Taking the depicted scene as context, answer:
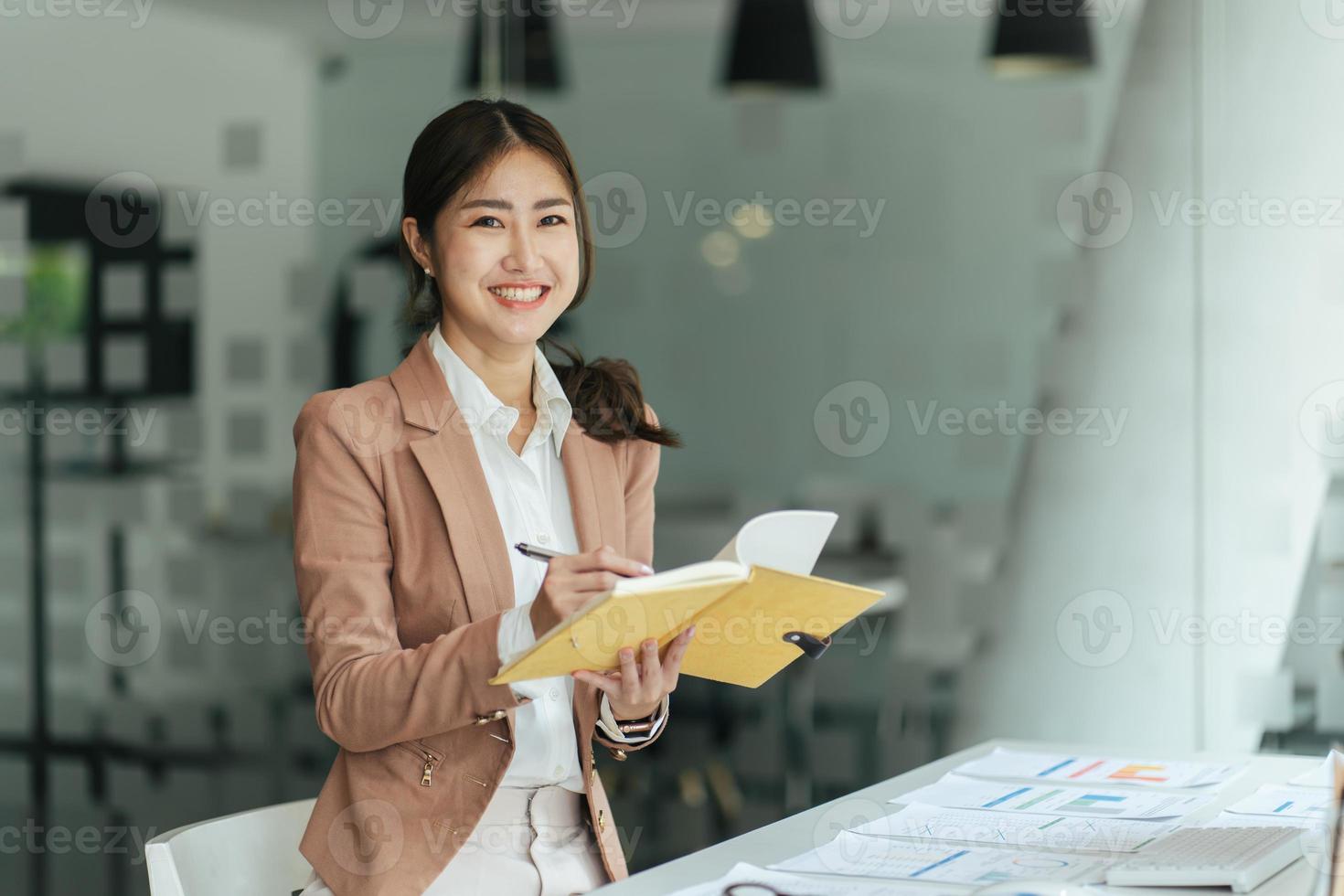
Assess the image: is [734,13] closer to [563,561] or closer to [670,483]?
[670,483]

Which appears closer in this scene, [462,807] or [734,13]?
[462,807]

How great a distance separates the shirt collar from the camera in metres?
1.96

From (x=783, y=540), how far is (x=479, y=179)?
64 cm

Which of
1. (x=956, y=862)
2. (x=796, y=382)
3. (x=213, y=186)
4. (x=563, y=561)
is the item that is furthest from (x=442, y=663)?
(x=213, y=186)

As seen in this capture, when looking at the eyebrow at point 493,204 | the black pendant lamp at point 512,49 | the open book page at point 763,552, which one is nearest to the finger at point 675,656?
the open book page at point 763,552

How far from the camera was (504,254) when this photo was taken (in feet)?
6.29

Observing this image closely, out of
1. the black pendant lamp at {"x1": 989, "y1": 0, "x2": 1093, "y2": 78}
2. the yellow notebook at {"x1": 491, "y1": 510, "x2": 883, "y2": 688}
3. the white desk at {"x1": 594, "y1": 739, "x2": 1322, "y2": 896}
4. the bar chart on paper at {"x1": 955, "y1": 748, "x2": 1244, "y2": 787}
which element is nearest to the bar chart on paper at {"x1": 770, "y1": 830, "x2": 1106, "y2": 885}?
the white desk at {"x1": 594, "y1": 739, "x2": 1322, "y2": 896}

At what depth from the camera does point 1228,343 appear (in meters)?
3.56

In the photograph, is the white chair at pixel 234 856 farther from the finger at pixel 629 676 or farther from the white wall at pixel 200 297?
the white wall at pixel 200 297

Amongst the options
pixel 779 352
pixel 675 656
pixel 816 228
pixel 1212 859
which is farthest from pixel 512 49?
pixel 1212 859

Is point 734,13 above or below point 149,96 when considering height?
above

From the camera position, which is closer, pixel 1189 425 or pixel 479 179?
pixel 479 179

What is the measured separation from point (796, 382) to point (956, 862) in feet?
7.72

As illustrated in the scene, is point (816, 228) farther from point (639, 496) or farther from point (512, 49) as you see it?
point (639, 496)
